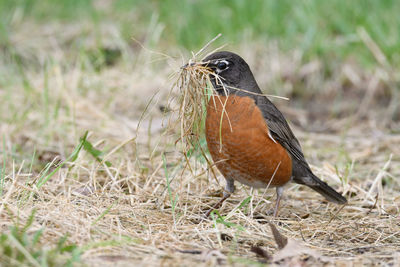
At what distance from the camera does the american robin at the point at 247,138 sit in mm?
3723

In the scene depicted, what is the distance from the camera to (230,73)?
408cm

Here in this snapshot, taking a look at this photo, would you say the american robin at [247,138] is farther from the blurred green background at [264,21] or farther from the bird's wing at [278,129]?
the blurred green background at [264,21]

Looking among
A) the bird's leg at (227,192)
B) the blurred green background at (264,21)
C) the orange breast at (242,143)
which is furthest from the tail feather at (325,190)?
the blurred green background at (264,21)

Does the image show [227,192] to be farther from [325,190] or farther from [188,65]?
[188,65]

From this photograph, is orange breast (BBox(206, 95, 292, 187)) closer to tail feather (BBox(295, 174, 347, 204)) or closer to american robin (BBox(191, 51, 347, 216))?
american robin (BBox(191, 51, 347, 216))

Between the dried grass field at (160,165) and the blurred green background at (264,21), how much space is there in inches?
3.5

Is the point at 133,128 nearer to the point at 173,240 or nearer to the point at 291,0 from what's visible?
the point at 173,240

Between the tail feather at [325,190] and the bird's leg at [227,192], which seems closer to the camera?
the bird's leg at [227,192]

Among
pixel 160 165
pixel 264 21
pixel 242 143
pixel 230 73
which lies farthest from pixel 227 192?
pixel 264 21

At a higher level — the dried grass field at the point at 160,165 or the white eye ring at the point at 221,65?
the white eye ring at the point at 221,65

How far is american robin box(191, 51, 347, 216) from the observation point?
3723mm

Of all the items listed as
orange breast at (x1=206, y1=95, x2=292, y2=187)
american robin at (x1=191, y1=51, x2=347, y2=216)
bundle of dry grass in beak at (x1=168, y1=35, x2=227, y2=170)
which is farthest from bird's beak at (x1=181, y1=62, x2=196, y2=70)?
orange breast at (x1=206, y1=95, x2=292, y2=187)

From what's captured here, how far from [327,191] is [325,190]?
1.0 inches

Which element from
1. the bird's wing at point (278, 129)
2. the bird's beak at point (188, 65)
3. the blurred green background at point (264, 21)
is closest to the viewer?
the bird's beak at point (188, 65)
